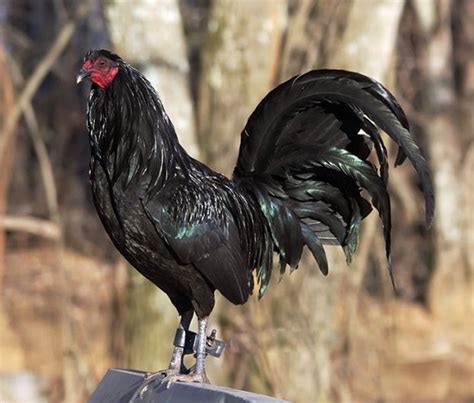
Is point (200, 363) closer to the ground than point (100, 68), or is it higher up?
closer to the ground

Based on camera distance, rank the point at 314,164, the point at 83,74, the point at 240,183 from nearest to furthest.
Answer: the point at 83,74 → the point at 314,164 → the point at 240,183

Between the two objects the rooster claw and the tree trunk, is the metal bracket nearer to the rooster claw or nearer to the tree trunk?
the rooster claw

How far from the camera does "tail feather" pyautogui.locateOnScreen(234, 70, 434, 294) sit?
13.4 ft

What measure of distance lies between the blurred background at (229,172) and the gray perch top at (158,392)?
271 centimetres

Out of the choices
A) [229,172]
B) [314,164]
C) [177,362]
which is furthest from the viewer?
[229,172]

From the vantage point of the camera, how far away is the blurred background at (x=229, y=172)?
25.9 feet

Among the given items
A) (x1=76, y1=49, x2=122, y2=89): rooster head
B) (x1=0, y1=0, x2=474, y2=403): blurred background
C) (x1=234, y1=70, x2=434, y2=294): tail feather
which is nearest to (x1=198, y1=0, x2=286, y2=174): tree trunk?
(x1=0, y1=0, x2=474, y2=403): blurred background

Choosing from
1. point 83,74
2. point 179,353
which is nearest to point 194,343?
point 179,353

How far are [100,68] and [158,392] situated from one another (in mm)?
1196

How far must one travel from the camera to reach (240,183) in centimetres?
448

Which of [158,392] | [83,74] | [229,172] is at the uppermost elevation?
[229,172]

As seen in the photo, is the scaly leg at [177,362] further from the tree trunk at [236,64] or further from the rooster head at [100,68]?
the tree trunk at [236,64]

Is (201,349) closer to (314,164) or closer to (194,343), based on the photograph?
(194,343)

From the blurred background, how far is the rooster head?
2993 mm
